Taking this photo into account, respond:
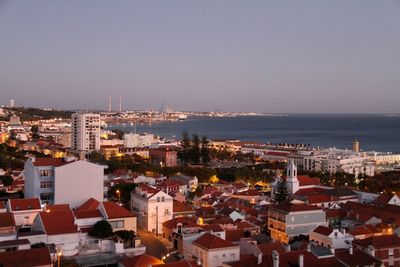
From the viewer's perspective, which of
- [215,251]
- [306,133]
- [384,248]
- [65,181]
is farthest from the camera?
[306,133]

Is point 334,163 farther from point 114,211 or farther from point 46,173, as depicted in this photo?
point 114,211

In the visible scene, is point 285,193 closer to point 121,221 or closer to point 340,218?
point 340,218

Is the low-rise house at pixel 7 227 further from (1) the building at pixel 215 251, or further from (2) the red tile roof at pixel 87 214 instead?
(1) the building at pixel 215 251

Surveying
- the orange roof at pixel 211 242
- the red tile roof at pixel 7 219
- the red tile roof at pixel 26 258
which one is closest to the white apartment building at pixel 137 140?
the red tile roof at pixel 7 219

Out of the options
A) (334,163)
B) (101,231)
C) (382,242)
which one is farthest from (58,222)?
(334,163)

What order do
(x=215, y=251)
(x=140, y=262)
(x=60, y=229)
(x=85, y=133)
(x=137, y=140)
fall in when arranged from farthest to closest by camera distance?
(x=137, y=140) → (x=85, y=133) → (x=60, y=229) → (x=215, y=251) → (x=140, y=262)

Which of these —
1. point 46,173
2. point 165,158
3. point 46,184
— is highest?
point 46,173

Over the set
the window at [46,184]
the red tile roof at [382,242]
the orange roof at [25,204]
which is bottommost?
the red tile roof at [382,242]
